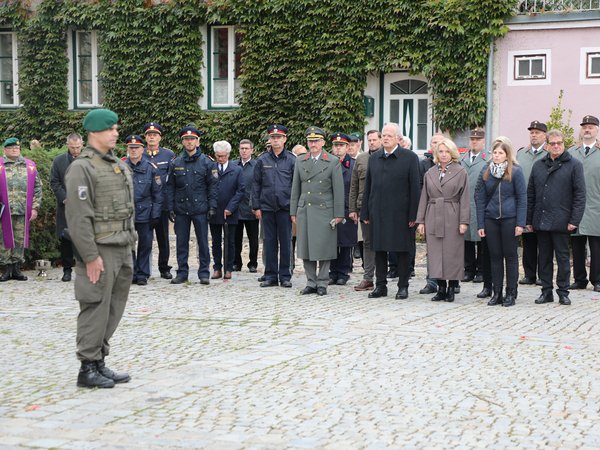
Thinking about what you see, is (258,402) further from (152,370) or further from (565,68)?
(565,68)

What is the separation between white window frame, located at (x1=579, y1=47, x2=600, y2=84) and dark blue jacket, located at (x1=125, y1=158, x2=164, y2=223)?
1095 cm

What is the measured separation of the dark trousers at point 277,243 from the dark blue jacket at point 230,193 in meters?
1.18

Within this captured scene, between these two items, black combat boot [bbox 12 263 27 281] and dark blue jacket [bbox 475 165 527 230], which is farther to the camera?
black combat boot [bbox 12 263 27 281]

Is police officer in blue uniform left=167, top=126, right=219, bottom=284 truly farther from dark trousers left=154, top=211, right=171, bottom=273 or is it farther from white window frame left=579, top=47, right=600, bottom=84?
white window frame left=579, top=47, right=600, bottom=84

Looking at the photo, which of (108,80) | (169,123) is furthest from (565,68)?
(108,80)

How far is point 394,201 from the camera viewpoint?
42.4 ft

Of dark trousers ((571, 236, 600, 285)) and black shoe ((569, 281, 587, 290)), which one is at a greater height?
dark trousers ((571, 236, 600, 285))

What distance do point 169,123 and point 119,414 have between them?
63.2 ft

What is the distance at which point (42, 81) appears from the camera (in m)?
26.9

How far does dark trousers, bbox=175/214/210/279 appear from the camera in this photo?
571 inches

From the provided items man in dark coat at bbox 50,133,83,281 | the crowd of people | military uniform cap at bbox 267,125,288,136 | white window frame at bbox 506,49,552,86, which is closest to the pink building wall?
white window frame at bbox 506,49,552,86

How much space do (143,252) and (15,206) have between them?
2.02 meters

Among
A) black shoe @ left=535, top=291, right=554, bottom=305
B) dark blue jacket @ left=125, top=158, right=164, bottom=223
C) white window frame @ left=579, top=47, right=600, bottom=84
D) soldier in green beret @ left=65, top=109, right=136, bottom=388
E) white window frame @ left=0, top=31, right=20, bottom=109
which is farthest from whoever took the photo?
white window frame @ left=0, top=31, right=20, bottom=109

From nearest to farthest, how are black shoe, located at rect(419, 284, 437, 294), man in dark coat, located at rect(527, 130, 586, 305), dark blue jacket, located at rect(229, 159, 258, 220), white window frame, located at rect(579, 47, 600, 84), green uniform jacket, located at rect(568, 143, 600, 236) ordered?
man in dark coat, located at rect(527, 130, 586, 305)
black shoe, located at rect(419, 284, 437, 294)
green uniform jacket, located at rect(568, 143, 600, 236)
dark blue jacket, located at rect(229, 159, 258, 220)
white window frame, located at rect(579, 47, 600, 84)
